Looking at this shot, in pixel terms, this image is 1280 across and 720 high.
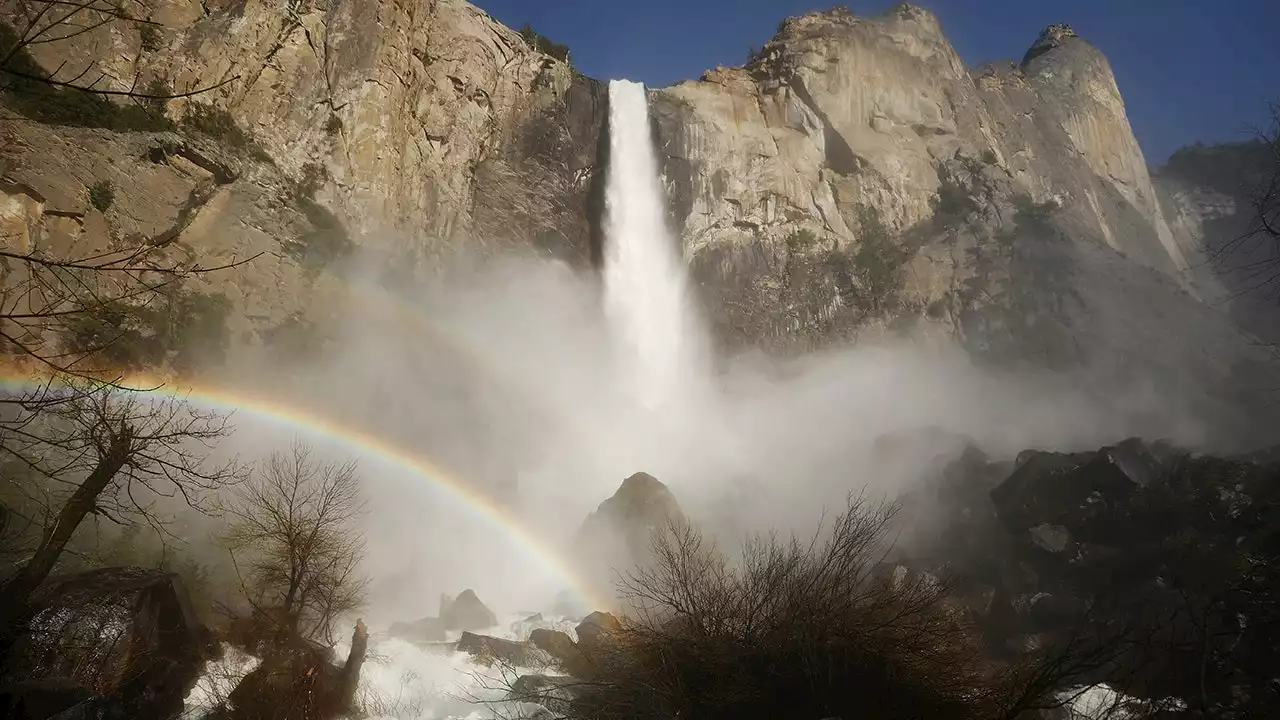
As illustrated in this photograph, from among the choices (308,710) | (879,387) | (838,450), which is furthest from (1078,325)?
(308,710)

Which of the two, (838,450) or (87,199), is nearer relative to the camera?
(87,199)

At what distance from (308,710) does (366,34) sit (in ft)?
85.5

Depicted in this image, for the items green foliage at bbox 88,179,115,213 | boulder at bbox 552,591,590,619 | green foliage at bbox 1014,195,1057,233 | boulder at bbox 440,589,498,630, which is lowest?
boulder at bbox 440,589,498,630

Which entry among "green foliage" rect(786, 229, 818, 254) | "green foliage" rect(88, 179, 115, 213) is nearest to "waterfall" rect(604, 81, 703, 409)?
"green foliage" rect(786, 229, 818, 254)

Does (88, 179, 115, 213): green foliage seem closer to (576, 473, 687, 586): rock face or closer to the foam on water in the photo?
the foam on water

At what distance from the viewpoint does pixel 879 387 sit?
137 ft

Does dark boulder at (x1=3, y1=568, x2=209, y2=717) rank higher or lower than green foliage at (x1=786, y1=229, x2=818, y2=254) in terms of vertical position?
lower

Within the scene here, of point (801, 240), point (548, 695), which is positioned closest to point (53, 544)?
point (548, 695)

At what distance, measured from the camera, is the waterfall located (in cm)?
3775

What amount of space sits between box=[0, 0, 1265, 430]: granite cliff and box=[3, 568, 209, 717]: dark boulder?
10346 millimetres

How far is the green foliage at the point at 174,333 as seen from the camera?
18.2 meters

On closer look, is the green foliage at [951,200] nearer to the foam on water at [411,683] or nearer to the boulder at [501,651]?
the foam on water at [411,683]

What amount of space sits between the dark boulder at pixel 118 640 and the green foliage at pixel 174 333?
361 inches

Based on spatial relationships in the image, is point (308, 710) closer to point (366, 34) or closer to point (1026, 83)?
point (366, 34)
